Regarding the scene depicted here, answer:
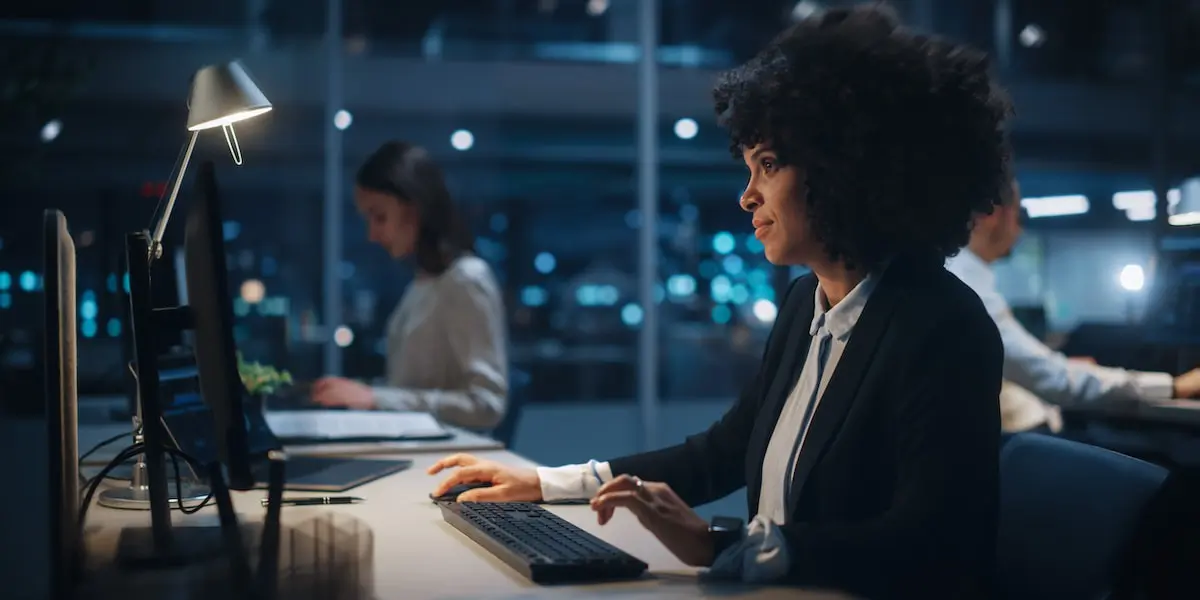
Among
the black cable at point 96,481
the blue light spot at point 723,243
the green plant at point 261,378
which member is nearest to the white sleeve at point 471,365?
the green plant at point 261,378

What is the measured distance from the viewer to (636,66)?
18.6ft

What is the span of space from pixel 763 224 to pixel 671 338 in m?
4.27

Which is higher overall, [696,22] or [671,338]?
[696,22]

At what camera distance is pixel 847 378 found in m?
1.40

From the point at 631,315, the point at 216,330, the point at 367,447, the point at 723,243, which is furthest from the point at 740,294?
the point at 216,330

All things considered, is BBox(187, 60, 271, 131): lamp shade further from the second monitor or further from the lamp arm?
the second monitor

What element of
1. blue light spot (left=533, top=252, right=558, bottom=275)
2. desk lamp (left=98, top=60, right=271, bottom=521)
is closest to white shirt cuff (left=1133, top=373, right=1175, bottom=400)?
desk lamp (left=98, top=60, right=271, bottom=521)

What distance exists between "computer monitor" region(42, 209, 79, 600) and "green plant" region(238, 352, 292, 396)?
1.20 metres

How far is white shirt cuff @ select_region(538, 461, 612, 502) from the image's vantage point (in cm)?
174

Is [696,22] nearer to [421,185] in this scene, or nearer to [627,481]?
[421,185]

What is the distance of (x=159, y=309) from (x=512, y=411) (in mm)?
2002

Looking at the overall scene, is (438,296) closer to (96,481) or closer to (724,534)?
(96,481)

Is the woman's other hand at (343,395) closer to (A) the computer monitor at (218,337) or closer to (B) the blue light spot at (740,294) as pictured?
(A) the computer monitor at (218,337)

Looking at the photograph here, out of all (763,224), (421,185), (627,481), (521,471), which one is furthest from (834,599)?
(421,185)
